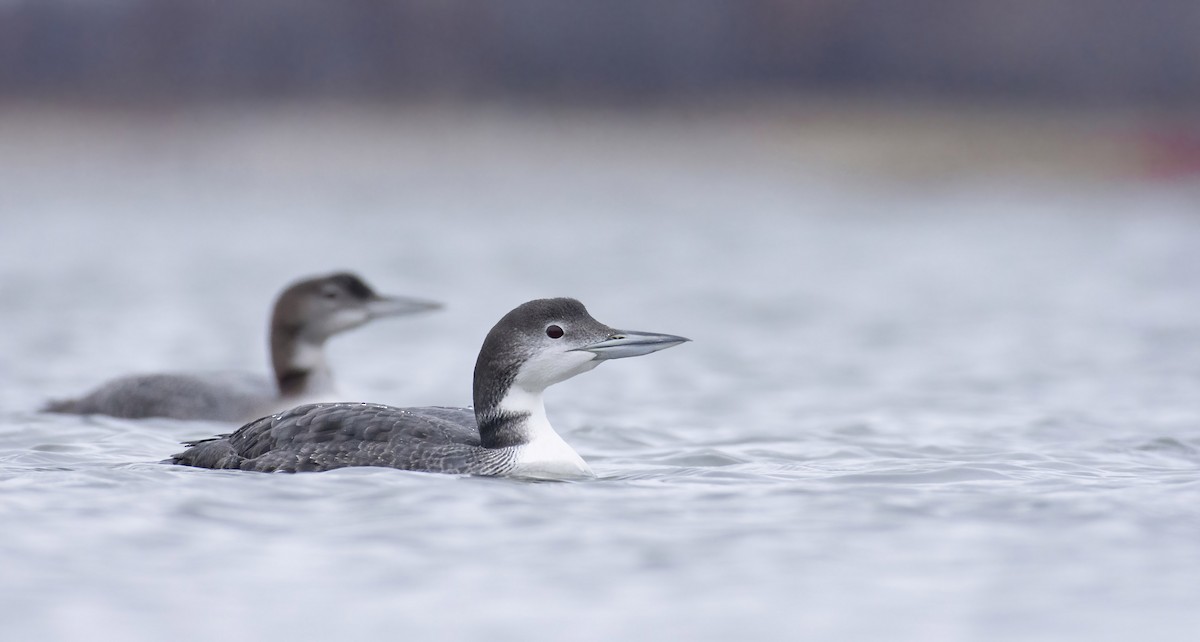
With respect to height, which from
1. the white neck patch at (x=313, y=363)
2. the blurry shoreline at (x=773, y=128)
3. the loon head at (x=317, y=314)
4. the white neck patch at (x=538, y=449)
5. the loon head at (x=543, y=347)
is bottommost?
the white neck patch at (x=538, y=449)

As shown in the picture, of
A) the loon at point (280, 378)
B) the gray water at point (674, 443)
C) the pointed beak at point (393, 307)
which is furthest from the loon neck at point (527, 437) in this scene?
the pointed beak at point (393, 307)

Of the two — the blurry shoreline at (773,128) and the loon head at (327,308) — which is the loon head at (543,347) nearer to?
the loon head at (327,308)

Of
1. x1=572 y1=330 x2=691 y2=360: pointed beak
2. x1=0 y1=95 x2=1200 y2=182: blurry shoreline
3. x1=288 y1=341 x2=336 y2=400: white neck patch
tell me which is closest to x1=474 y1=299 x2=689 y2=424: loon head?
x1=572 y1=330 x2=691 y2=360: pointed beak

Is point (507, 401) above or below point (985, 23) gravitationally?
below

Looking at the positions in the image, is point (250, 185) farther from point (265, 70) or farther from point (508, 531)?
point (508, 531)

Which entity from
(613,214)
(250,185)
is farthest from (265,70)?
(613,214)

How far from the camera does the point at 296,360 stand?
8727 millimetres

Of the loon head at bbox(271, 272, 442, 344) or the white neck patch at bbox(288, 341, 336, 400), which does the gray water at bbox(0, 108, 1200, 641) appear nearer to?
the white neck patch at bbox(288, 341, 336, 400)

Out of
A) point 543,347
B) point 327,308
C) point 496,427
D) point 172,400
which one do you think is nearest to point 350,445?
point 496,427

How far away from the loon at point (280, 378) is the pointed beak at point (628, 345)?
2277mm

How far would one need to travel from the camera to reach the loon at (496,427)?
6.35m

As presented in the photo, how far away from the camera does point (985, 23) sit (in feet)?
115

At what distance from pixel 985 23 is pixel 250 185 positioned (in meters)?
15.0

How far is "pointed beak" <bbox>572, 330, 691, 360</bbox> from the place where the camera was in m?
6.46
